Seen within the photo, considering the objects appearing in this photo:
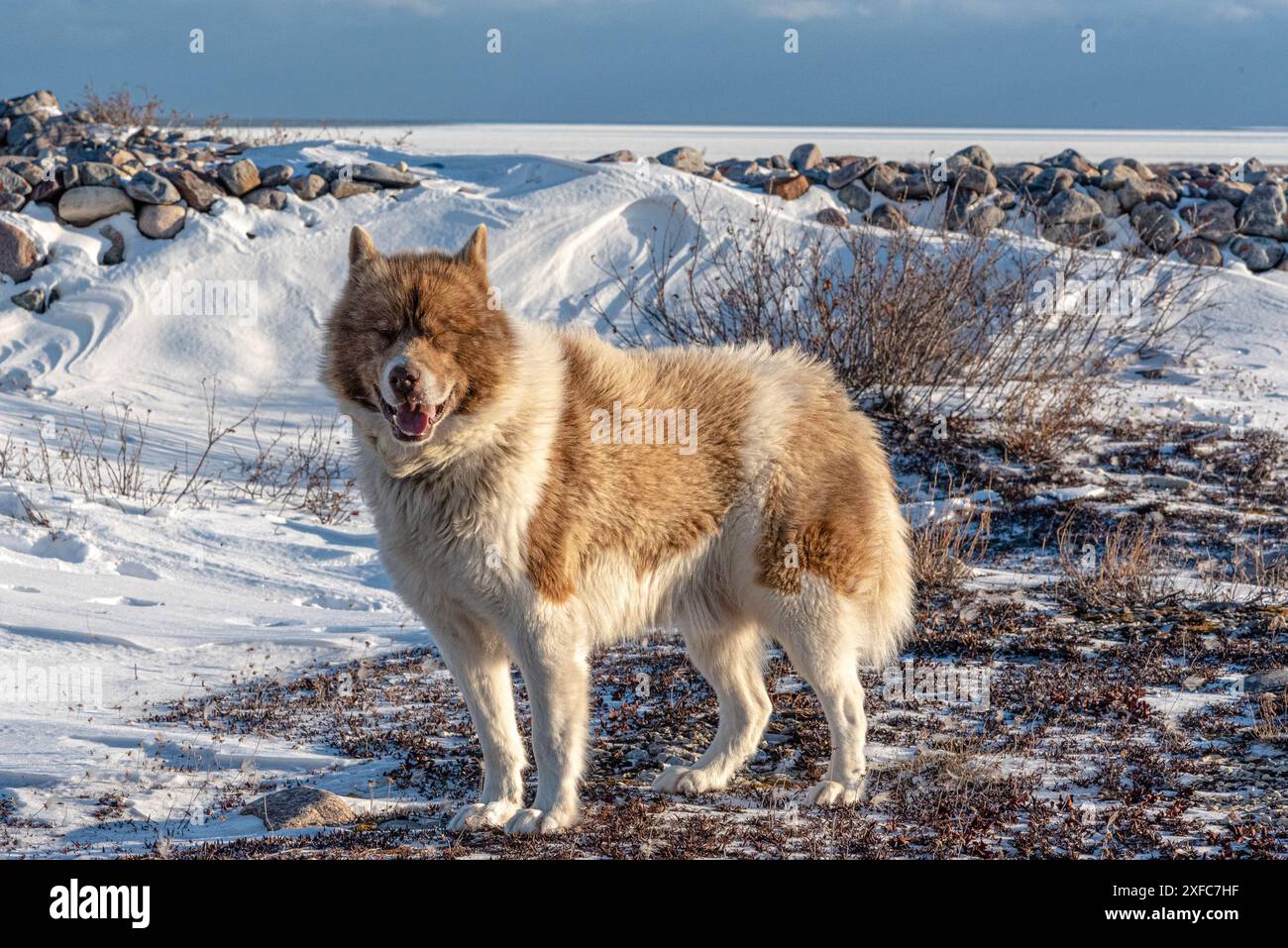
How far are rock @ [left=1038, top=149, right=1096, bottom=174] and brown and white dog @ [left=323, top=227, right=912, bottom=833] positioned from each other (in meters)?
14.6

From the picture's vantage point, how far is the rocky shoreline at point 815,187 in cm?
1471

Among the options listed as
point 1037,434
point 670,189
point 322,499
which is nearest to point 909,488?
point 1037,434

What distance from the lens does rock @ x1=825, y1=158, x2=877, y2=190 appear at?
16.7 meters

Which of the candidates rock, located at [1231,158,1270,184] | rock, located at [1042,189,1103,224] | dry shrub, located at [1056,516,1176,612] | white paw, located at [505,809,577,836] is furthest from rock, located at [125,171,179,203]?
rock, located at [1231,158,1270,184]

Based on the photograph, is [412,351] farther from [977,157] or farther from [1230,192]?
[1230,192]

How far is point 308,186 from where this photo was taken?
50.9 ft

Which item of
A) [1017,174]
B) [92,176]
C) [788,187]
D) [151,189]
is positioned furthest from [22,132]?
[1017,174]

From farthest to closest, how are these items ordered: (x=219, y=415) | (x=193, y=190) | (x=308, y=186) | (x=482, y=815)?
(x=308, y=186) → (x=193, y=190) → (x=219, y=415) → (x=482, y=815)

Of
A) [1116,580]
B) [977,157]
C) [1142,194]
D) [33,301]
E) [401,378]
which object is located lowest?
[1116,580]

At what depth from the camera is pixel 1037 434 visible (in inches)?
412

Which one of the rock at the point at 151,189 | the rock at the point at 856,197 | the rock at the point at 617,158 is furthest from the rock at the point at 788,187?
the rock at the point at 151,189

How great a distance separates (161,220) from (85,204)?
90 cm

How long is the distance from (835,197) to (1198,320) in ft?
15.2

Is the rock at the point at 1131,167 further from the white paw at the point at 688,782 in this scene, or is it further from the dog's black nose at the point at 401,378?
the dog's black nose at the point at 401,378
